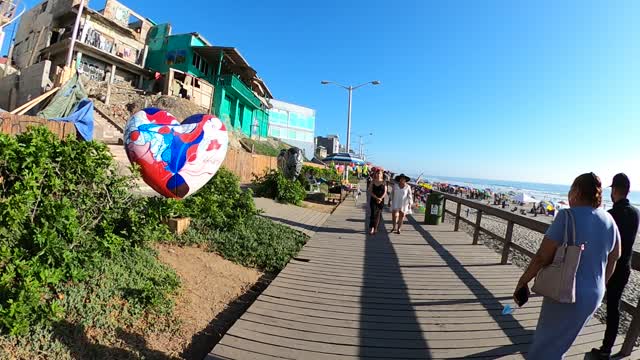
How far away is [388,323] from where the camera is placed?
3.73 metres

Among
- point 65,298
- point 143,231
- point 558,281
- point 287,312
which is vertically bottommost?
point 287,312

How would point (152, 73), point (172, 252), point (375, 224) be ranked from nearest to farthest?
point (172, 252)
point (375, 224)
point (152, 73)

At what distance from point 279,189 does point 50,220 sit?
378 inches

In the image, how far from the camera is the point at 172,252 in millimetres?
5215

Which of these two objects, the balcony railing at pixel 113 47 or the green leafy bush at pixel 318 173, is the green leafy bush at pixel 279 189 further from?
the balcony railing at pixel 113 47

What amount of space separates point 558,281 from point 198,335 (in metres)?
3.39

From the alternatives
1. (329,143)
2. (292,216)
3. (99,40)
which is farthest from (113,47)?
(329,143)

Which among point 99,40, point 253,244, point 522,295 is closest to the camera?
point 522,295

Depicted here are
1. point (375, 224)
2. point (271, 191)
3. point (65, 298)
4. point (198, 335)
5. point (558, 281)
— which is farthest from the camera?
point (271, 191)

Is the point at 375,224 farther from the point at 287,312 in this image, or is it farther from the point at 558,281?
the point at 558,281

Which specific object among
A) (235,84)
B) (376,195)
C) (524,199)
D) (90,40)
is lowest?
(524,199)

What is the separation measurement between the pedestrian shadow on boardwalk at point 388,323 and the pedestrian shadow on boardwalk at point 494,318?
579mm

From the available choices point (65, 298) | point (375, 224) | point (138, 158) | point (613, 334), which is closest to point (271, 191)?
point (375, 224)

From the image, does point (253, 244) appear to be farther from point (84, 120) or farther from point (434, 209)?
A: point (84, 120)
